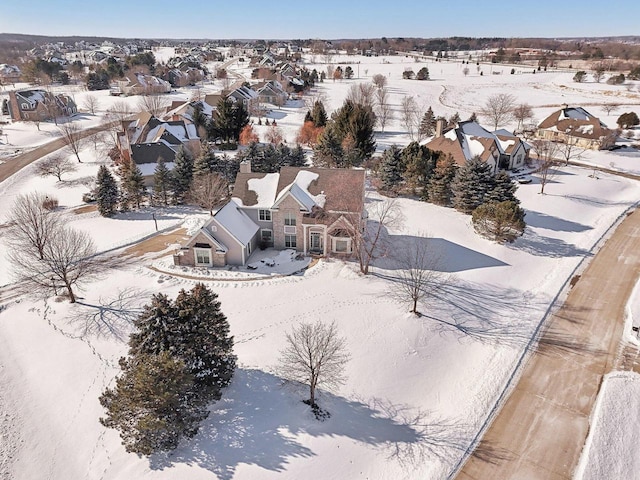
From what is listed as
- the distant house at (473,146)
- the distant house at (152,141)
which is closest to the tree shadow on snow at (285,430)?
the distant house at (473,146)

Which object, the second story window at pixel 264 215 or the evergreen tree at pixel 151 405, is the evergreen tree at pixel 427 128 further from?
the evergreen tree at pixel 151 405

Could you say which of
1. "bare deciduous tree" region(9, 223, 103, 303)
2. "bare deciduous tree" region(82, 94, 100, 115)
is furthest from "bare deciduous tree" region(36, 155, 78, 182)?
"bare deciduous tree" region(82, 94, 100, 115)

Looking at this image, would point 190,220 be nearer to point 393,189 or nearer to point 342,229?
point 342,229

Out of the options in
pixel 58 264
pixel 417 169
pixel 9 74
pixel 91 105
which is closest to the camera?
pixel 58 264

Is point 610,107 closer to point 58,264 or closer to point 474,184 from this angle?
point 474,184

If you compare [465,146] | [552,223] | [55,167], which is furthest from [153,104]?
[552,223]

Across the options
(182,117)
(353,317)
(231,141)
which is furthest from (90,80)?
(353,317)
